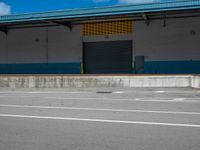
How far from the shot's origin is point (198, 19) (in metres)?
29.3

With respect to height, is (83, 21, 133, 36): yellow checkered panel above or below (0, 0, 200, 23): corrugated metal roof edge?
below

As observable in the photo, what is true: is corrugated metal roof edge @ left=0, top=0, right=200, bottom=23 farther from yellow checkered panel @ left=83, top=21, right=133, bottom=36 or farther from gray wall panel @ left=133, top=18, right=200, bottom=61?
gray wall panel @ left=133, top=18, right=200, bottom=61

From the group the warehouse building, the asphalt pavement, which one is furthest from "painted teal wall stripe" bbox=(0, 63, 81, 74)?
the asphalt pavement

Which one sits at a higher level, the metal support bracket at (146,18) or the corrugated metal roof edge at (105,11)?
the corrugated metal roof edge at (105,11)

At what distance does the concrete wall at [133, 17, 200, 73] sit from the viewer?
29.3m

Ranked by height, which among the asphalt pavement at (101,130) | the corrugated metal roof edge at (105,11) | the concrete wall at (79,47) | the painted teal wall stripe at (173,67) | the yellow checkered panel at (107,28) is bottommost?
the asphalt pavement at (101,130)

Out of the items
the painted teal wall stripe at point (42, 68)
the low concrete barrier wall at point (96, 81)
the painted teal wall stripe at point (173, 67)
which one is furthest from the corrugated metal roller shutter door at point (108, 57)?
the low concrete barrier wall at point (96, 81)

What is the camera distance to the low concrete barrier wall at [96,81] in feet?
67.1

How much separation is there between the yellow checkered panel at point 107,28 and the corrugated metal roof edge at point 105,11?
3869mm

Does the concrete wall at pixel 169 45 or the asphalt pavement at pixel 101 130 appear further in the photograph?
the concrete wall at pixel 169 45

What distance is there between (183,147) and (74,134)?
8.65 feet

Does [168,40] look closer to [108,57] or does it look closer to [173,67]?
[173,67]

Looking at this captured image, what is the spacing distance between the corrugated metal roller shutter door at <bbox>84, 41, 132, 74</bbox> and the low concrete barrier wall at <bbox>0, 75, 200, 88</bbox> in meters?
10.6

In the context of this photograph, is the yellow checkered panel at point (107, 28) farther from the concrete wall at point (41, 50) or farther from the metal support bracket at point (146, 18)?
the metal support bracket at point (146, 18)
